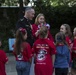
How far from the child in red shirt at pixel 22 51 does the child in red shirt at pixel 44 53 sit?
18 cm

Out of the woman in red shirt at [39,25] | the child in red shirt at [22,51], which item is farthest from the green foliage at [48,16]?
the child in red shirt at [22,51]

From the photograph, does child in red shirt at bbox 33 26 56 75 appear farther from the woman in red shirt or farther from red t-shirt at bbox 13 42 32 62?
the woman in red shirt

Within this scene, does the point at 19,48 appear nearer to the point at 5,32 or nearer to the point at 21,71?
the point at 21,71

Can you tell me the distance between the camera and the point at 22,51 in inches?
268

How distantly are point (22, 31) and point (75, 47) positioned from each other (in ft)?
5.51

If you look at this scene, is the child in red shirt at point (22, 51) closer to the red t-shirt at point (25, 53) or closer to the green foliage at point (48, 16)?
the red t-shirt at point (25, 53)

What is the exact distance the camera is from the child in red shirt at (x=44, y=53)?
6.86 m

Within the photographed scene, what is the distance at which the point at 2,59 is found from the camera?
264 inches

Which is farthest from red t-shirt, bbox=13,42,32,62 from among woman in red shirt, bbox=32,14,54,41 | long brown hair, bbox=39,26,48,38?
woman in red shirt, bbox=32,14,54,41

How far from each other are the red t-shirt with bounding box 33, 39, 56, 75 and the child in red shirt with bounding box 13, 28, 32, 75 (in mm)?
179

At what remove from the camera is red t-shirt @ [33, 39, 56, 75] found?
22.5ft

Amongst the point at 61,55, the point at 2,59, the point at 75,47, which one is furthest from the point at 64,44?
the point at 2,59

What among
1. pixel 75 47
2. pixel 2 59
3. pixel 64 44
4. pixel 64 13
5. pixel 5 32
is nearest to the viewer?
pixel 2 59

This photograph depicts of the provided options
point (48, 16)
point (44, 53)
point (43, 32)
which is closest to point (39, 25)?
point (43, 32)
